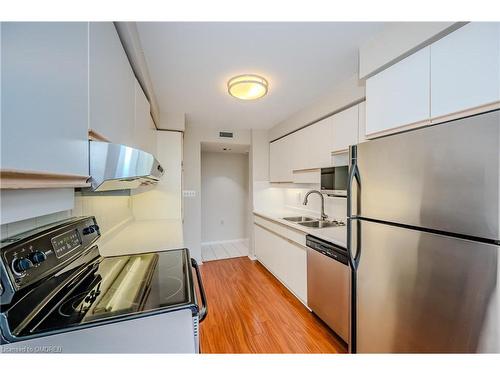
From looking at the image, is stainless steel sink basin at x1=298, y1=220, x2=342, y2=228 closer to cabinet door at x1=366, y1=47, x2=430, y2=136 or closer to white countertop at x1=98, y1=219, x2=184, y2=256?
cabinet door at x1=366, y1=47, x2=430, y2=136

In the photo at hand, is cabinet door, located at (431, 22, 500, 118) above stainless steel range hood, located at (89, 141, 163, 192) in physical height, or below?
above

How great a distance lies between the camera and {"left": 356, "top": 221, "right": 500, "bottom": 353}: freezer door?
826 mm

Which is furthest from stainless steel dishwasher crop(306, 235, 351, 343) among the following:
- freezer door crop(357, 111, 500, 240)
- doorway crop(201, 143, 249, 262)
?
doorway crop(201, 143, 249, 262)

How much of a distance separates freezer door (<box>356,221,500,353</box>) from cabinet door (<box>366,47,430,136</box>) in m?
0.64

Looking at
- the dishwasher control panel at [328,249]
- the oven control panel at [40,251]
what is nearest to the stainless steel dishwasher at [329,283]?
Answer: the dishwasher control panel at [328,249]

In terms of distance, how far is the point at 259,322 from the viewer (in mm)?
1996

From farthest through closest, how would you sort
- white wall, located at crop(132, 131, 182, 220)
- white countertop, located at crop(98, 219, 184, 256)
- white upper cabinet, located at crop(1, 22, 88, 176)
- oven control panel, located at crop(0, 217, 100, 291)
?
white wall, located at crop(132, 131, 182, 220) < white countertop, located at crop(98, 219, 184, 256) < oven control panel, located at crop(0, 217, 100, 291) < white upper cabinet, located at crop(1, 22, 88, 176)

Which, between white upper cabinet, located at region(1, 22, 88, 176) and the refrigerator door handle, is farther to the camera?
the refrigerator door handle

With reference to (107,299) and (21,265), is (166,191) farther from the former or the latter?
(21,265)

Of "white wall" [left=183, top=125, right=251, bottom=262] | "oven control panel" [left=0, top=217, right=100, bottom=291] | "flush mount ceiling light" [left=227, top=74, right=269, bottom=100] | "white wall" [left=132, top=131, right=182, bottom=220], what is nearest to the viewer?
"oven control panel" [left=0, top=217, right=100, bottom=291]

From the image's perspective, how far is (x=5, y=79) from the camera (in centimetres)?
40

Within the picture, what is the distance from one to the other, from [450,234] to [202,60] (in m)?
1.95

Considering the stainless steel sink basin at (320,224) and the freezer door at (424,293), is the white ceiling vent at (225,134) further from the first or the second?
the freezer door at (424,293)
